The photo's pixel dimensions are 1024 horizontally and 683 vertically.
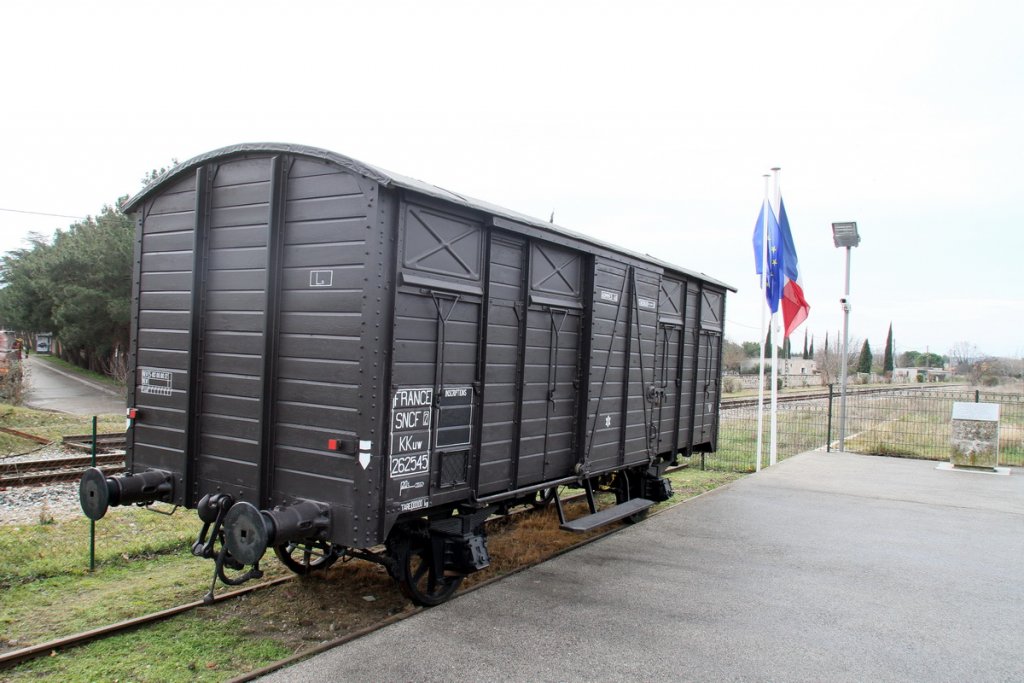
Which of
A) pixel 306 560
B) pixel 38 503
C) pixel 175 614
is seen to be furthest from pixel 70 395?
pixel 175 614

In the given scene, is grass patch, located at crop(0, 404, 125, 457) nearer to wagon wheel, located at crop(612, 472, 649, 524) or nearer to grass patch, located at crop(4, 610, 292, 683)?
grass patch, located at crop(4, 610, 292, 683)

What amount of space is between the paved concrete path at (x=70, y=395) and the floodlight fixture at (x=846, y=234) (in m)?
24.3

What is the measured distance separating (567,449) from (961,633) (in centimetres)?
367

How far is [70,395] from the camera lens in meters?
32.1

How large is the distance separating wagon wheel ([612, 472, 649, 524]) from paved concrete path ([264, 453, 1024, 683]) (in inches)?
11.8

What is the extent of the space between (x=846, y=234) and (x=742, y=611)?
12.9m

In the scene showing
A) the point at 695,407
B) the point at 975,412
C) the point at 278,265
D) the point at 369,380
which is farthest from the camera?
the point at 975,412

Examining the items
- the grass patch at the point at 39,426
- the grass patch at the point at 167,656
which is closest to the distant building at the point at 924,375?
the grass patch at the point at 39,426

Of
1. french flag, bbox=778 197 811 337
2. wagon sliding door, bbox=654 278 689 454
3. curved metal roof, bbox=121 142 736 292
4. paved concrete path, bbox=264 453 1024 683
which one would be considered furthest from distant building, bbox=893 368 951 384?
curved metal roof, bbox=121 142 736 292

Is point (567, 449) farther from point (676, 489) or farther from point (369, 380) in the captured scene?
point (676, 489)

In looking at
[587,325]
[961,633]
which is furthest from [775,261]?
[961,633]

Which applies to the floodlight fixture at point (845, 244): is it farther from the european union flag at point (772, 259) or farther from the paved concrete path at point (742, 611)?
the paved concrete path at point (742, 611)

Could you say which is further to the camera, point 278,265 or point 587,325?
point 587,325

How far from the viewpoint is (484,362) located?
5.71 meters
